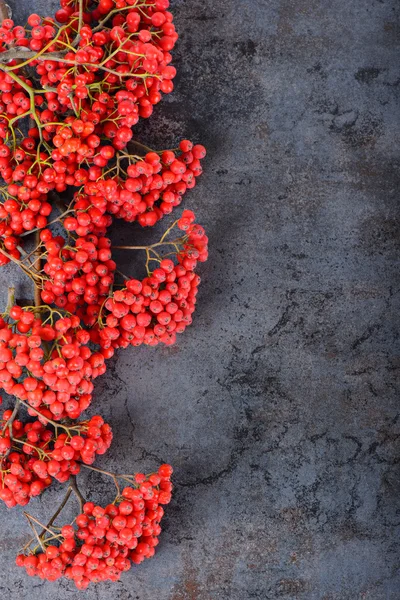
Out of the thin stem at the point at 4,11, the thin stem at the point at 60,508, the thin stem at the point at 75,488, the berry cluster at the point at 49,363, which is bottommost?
the thin stem at the point at 60,508

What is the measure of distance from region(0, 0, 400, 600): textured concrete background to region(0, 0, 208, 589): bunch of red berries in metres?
0.22

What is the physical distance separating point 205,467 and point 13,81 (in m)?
1.48

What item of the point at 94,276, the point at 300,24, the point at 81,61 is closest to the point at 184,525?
the point at 94,276

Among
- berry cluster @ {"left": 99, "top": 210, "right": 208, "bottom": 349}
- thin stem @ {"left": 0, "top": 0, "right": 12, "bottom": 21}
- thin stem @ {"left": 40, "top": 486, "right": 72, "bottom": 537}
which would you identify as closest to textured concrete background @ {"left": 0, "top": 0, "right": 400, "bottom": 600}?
thin stem @ {"left": 40, "top": 486, "right": 72, "bottom": 537}

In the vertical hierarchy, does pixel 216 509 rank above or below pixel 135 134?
below

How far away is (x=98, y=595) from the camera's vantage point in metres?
2.22

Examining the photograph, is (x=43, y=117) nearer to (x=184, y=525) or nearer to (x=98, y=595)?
(x=184, y=525)

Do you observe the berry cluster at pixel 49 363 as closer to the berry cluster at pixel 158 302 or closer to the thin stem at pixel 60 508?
the berry cluster at pixel 158 302

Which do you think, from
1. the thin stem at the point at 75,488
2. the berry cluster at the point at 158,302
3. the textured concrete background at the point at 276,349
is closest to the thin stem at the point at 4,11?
the textured concrete background at the point at 276,349

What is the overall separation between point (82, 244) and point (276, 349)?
0.81m

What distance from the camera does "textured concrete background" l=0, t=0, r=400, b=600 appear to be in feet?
7.30

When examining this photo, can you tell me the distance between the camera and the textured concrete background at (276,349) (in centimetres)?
223

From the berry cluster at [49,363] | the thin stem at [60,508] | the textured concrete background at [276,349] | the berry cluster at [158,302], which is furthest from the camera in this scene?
the textured concrete background at [276,349]

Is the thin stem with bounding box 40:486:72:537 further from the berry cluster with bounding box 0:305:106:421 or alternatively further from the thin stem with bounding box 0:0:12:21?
the thin stem with bounding box 0:0:12:21
